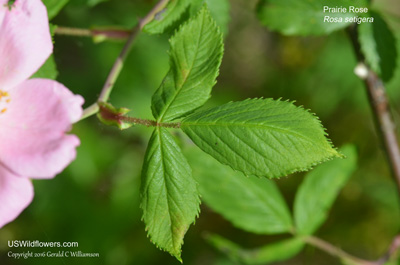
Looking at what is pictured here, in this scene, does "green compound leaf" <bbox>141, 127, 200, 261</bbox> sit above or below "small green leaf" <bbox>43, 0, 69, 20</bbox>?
below

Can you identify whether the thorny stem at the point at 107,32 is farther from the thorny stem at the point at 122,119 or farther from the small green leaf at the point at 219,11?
the thorny stem at the point at 122,119

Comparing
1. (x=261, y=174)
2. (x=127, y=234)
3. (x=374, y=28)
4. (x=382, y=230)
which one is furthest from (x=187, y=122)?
(x=382, y=230)

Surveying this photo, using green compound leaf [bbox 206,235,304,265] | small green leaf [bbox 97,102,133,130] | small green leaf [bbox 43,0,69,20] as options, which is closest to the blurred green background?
green compound leaf [bbox 206,235,304,265]

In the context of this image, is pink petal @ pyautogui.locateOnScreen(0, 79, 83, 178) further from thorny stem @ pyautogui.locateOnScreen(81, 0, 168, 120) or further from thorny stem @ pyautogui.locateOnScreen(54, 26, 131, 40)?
thorny stem @ pyautogui.locateOnScreen(54, 26, 131, 40)

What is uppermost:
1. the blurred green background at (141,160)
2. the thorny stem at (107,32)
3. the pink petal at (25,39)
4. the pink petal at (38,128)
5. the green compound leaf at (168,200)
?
the pink petal at (25,39)

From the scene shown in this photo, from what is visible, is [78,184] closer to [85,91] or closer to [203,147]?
[85,91]

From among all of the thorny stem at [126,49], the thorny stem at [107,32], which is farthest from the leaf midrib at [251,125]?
the thorny stem at [107,32]

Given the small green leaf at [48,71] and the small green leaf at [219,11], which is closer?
the small green leaf at [48,71]
